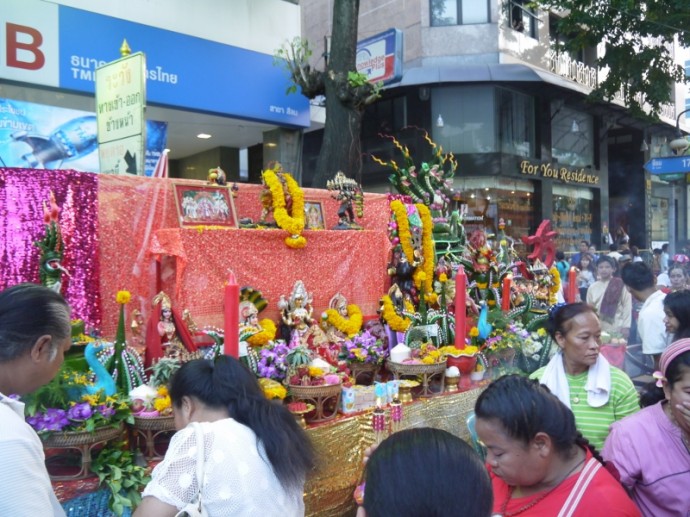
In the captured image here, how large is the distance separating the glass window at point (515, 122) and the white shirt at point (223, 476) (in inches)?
500

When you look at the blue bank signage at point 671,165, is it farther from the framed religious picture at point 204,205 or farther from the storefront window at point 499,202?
the framed religious picture at point 204,205

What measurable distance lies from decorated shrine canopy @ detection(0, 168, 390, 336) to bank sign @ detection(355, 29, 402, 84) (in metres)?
5.12

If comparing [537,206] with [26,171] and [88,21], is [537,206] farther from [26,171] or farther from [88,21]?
[26,171]

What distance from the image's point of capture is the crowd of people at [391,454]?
3.34 ft

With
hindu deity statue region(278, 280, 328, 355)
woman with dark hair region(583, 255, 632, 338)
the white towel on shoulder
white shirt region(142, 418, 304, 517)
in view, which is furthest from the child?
white shirt region(142, 418, 304, 517)

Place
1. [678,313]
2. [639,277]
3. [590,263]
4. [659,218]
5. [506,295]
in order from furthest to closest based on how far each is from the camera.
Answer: [659,218] → [590,263] → [506,295] → [639,277] → [678,313]

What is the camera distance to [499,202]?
13.8 metres

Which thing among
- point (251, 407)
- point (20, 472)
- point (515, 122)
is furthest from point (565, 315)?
point (515, 122)

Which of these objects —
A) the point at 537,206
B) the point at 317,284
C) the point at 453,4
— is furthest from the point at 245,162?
the point at 537,206

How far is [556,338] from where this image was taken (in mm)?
2455

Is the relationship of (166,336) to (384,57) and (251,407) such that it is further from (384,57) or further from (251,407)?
(384,57)

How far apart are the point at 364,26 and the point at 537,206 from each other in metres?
6.44

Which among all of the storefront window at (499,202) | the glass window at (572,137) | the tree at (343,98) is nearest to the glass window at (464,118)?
the storefront window at (499,202)

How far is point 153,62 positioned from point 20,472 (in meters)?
6.81
